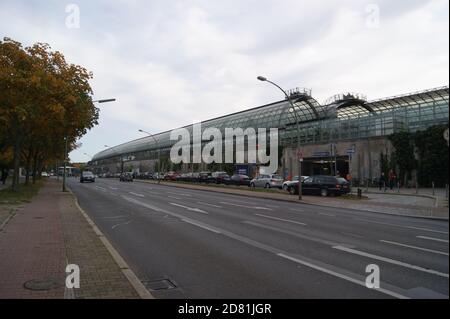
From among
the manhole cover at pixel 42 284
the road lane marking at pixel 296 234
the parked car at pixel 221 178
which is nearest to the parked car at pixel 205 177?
the parked car at pixel 221 178

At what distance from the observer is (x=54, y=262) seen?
7344mm

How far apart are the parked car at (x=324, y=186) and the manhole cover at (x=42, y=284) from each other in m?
24.8

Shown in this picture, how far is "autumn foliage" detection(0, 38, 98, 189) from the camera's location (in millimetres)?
22625

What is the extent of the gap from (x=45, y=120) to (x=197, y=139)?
52527 millimetres

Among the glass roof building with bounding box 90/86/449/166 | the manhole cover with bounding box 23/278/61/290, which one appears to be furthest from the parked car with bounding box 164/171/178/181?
the manhole cover with bounding box 23/278/61/290

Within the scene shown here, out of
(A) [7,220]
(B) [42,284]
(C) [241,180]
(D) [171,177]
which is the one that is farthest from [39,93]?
(D) [171,177]

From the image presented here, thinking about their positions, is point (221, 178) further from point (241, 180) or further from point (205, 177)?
point (205, 177)

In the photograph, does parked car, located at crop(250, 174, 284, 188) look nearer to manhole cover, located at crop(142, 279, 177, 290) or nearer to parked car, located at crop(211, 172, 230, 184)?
parked car, located at crop(211, 172, 230, 184)

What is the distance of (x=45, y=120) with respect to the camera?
25.0m

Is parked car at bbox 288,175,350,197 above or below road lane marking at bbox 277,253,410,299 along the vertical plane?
above

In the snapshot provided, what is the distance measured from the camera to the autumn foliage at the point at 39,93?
2262cm

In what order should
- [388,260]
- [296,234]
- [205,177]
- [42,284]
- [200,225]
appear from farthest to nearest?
1. [205,177]
2. [200,225]
3. [296,234]
4. [388,260]
5. [42,284]

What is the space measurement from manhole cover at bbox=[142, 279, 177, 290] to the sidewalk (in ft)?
1.08

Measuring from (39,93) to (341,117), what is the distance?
121 ft
